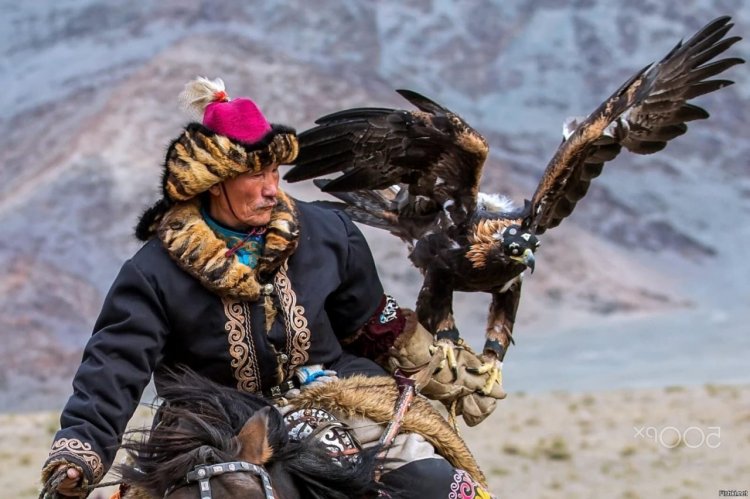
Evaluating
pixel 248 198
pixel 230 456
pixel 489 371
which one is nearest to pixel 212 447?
→ pixel 230 456

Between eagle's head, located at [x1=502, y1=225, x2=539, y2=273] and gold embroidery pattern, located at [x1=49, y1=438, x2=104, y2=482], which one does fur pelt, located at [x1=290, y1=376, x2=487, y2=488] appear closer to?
gold embroidery pattern, located at [x1=49, y1=438, x2=104, y2=482]

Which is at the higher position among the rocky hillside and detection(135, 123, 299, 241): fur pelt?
the rocky hillside

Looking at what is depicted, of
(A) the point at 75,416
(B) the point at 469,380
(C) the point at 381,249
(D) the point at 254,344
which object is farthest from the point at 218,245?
(C) the point at 381,249

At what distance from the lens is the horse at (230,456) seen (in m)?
2.33

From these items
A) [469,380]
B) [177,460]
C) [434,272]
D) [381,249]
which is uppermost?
[381,249]

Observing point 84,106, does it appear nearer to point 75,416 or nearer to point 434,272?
point 434,272

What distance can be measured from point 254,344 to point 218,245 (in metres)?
0.26

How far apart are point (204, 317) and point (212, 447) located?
0.66 meters

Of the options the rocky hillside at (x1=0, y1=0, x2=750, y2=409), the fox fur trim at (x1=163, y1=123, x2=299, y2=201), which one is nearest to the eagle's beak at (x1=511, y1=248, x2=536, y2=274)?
the fox fur trim at (x1=163, y1=123, x2=299, y2=201)

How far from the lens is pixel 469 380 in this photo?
12.0 ft

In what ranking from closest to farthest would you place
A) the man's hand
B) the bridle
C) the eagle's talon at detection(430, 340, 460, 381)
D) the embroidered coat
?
the bridle, the man's hand, the embroidered coat, the eagle's talon at detection(430, 340, 460, 381)

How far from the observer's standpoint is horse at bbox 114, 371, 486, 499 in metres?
2.33

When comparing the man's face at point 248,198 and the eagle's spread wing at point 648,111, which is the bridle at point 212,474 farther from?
the eagle's spread wing at point 648,111

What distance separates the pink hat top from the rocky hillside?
40.1 feet
